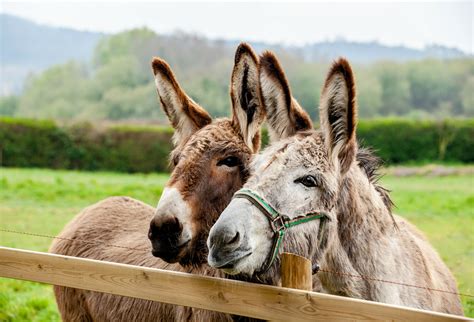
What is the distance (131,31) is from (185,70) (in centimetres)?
1410

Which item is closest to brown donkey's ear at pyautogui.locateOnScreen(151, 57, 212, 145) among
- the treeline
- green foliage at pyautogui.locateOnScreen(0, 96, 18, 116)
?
the treeline

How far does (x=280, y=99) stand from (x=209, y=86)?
45.3 meters

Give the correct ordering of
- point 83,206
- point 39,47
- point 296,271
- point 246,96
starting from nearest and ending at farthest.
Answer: point 296,271, point 246,96, point 83,206, point 39,47

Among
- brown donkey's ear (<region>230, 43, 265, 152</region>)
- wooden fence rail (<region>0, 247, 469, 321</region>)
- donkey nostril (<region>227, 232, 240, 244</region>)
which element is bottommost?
wooden fence rail (<region>0, 247, 469, 321</region>)

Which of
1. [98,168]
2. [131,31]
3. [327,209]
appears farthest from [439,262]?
[131,31]

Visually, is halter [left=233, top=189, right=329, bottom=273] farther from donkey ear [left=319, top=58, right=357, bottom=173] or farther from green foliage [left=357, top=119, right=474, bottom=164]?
green foliage [left=357, top=119, right=474, bottom=164]

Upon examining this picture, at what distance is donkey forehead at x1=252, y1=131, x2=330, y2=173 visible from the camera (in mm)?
2964

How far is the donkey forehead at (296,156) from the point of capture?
296 cm

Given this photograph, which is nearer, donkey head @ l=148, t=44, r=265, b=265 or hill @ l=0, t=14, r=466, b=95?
donkey head @ l=148, t=44, r=265, b=265

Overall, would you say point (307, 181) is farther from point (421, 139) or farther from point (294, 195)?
point (421, 139)

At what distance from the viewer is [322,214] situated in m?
2.95

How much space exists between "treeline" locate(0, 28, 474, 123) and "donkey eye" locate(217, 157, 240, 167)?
40.0 meters

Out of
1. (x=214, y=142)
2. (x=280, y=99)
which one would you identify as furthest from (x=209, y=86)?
(x=280, y=99)

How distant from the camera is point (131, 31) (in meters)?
67.7
